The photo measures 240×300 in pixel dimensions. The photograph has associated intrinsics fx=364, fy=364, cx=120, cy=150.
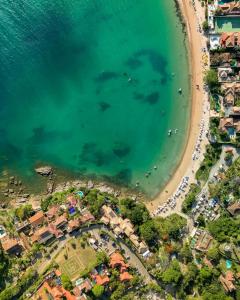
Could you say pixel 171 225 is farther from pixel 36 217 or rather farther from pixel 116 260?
pixel 36 217

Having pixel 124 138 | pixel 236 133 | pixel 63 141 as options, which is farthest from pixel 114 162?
pixel 236 133

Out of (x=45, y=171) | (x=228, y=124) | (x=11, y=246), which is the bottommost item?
(x=11, y=246)

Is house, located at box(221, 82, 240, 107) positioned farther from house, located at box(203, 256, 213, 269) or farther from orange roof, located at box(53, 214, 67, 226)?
orange roof, located at box(53, 214, 67, 226)

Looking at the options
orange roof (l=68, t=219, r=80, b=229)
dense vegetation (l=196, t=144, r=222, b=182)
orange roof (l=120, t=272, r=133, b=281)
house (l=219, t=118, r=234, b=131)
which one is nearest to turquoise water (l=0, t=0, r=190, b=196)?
dense vegetation (l=196, t=144, r=222, b=182)

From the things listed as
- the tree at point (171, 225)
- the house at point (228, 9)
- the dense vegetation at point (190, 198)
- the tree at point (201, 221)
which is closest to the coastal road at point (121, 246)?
the tree at point (171, 225)

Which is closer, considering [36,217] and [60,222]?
[60,222]

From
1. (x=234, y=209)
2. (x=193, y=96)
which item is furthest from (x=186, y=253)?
(x=193, y=96)

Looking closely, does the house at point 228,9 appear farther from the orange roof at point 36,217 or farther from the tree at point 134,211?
the orange roof at point 36,217
